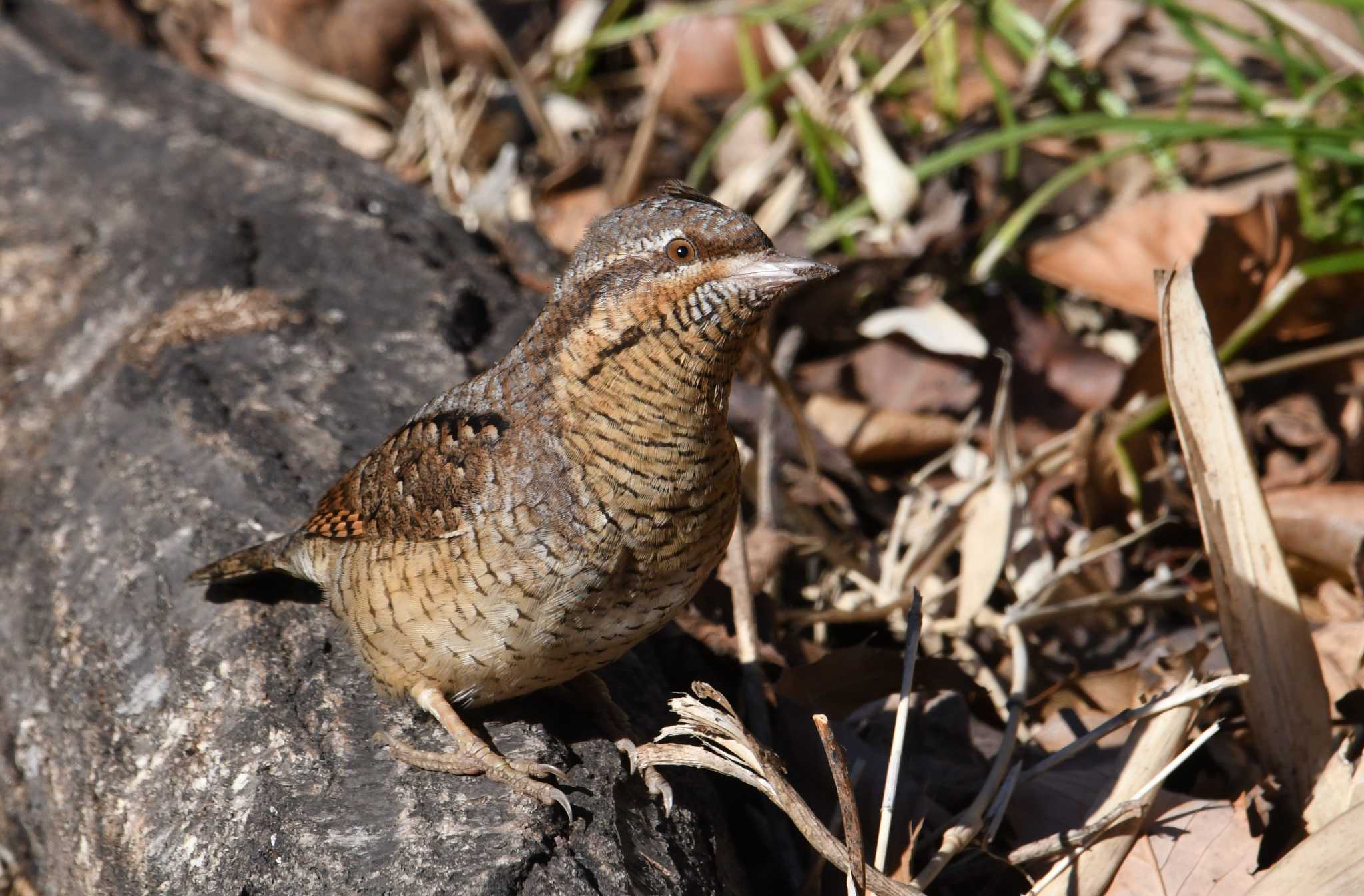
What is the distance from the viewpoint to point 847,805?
7.81 ft

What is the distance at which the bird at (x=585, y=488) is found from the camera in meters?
2.53

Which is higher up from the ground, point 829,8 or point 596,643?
point 829,8

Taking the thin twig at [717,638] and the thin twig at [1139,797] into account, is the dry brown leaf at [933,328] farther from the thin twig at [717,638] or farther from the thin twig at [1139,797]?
the thin twig at [1139,797]

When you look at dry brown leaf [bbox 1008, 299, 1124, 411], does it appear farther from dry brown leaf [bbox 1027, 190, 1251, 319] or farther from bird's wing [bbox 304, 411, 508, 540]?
bird's wing [bbox 304, 411, 508, 540]

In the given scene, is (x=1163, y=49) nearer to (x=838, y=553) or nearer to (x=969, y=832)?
(x=838, y=553)

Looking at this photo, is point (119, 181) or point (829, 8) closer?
point (119, 181)

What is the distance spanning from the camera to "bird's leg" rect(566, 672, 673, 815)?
271 cm

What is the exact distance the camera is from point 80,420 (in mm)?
3637

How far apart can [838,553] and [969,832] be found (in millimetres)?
1379

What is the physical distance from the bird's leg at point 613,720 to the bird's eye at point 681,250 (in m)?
1.02

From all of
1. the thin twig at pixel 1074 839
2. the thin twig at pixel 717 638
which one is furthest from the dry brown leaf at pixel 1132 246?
the thin twig at pixel 1074 839

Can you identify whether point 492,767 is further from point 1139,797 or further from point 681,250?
point 1139,797

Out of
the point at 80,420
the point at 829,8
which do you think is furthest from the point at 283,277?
the point at 829,8

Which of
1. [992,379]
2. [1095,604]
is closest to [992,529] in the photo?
[1095,604]
